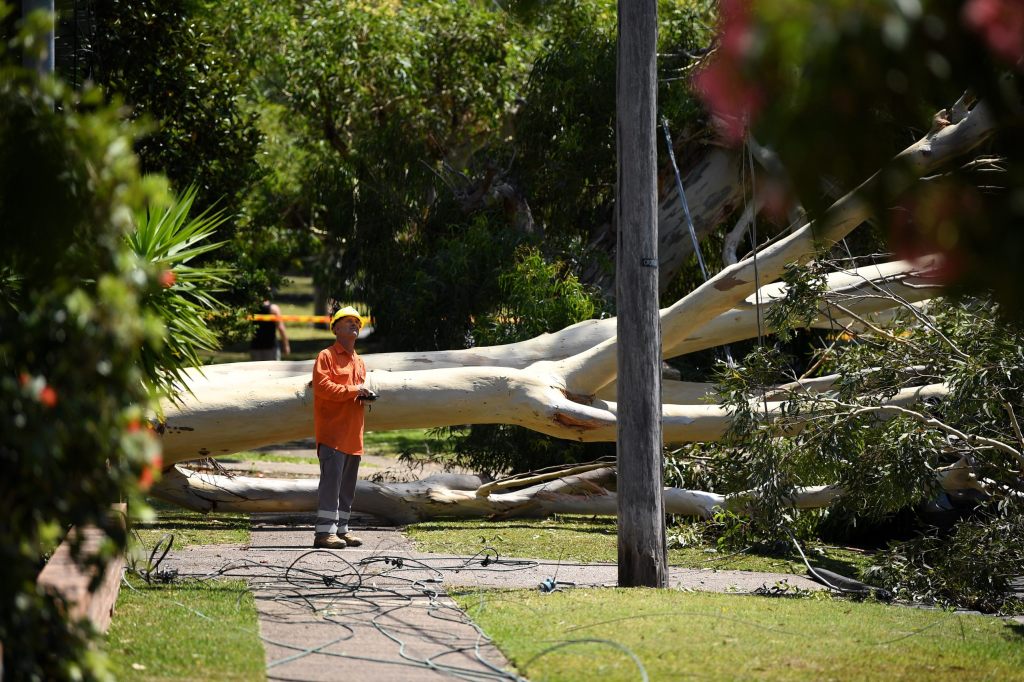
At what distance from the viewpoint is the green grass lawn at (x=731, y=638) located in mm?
6121

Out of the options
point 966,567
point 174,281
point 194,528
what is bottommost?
point 194,528

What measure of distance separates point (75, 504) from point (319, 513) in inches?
244

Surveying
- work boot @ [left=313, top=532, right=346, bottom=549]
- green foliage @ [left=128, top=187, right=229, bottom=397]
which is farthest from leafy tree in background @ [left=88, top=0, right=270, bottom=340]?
green foliage @ [left=128, top=187, right=229, bottom=397]

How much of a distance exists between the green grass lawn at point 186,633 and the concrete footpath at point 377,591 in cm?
13

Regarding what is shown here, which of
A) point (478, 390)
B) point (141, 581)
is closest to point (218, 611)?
point (141, 581)

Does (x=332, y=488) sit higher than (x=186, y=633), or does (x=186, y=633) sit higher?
(x=332, y=488)

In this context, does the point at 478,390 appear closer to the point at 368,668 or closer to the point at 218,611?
the point at 218,611

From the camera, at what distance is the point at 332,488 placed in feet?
32.7

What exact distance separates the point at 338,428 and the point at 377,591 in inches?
90.5

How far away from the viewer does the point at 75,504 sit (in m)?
3.82

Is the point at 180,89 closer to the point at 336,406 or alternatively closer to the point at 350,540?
the point at 336,406

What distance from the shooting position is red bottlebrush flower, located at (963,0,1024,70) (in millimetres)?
3002

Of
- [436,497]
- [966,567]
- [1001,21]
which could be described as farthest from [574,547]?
[1001,21]

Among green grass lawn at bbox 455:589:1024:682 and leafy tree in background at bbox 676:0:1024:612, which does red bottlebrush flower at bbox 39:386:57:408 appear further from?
green grass lawn at bbox 455:589:1024:682
